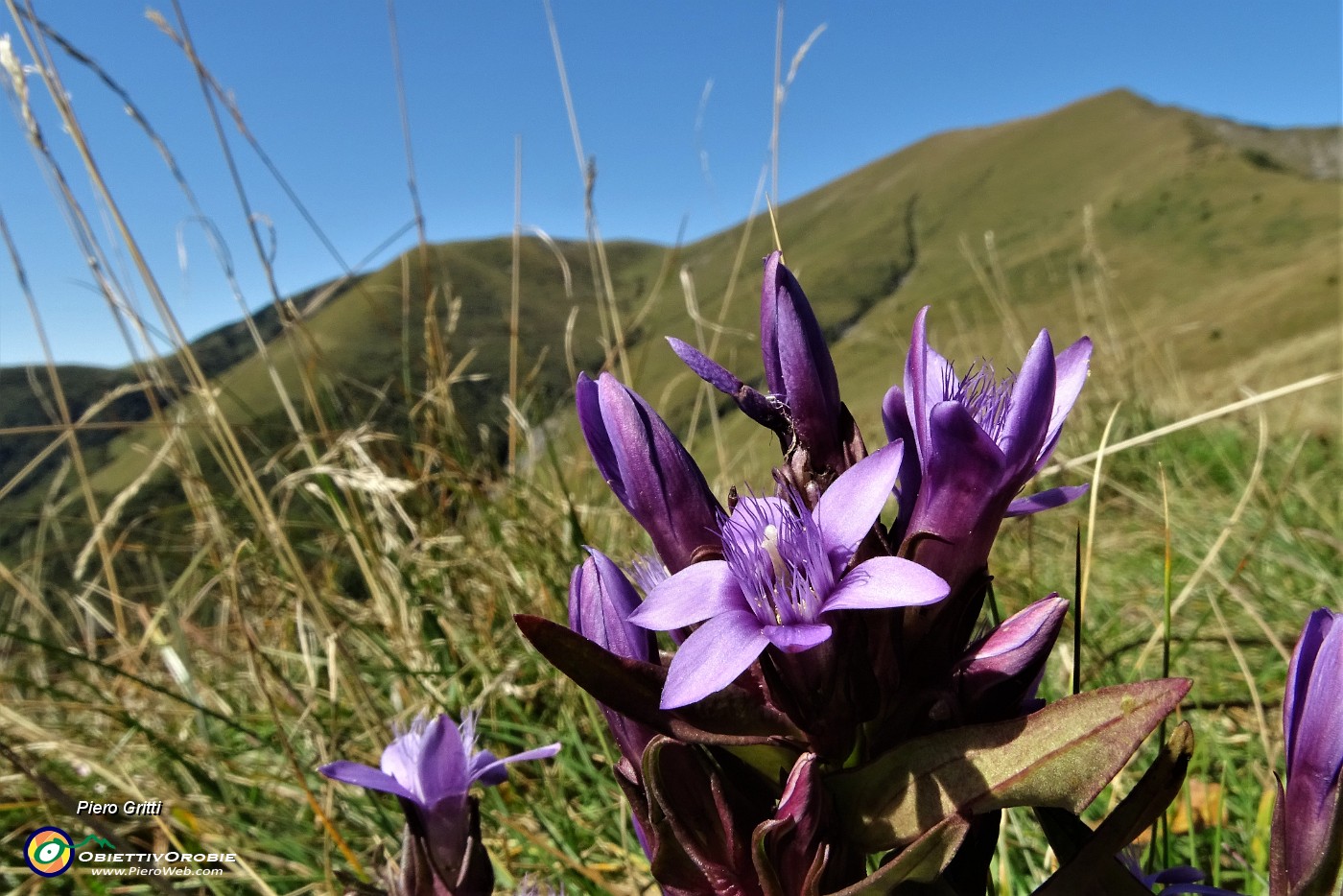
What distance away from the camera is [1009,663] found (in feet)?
2.82

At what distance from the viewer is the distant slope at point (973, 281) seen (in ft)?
13.3

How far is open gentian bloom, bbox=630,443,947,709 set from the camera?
0.75 meters

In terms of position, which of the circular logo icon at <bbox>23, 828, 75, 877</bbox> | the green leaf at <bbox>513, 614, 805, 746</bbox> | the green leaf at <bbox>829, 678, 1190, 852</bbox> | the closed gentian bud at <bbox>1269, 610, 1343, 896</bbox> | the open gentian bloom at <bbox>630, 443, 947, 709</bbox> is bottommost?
the circular logo icon at <bbox>23, 828, 75, 877</bbox>

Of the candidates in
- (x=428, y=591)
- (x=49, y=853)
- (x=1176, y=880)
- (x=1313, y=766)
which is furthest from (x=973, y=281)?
(x=1313, y=766)

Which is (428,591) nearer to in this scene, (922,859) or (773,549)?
(773,549)

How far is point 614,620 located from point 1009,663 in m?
0.40

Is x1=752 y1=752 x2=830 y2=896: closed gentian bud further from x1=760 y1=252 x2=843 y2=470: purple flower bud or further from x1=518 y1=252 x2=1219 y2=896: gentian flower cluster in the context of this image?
x1=760 y1=252 x2=843 y2=470: purple flower bud

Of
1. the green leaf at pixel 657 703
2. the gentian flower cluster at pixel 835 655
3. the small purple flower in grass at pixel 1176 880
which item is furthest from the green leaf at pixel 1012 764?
the small purple flower in grass at pixel 1176 880

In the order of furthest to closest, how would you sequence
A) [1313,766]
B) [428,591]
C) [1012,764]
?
[428,591]
[1313,766]
[1012,764]

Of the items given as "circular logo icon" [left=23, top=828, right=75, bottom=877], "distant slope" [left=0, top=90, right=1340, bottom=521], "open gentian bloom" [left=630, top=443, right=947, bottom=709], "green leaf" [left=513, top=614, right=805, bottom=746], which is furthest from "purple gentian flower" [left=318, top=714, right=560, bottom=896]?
"distant slope" [left=0, top=90, right=1340, bottom=521]

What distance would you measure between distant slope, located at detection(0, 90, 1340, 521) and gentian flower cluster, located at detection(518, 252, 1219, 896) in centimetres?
167

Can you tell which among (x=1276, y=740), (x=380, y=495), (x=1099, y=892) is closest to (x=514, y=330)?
(x=380, y=495)

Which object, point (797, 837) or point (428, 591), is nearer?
point (797, 837)

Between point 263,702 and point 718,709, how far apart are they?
2689 mm
